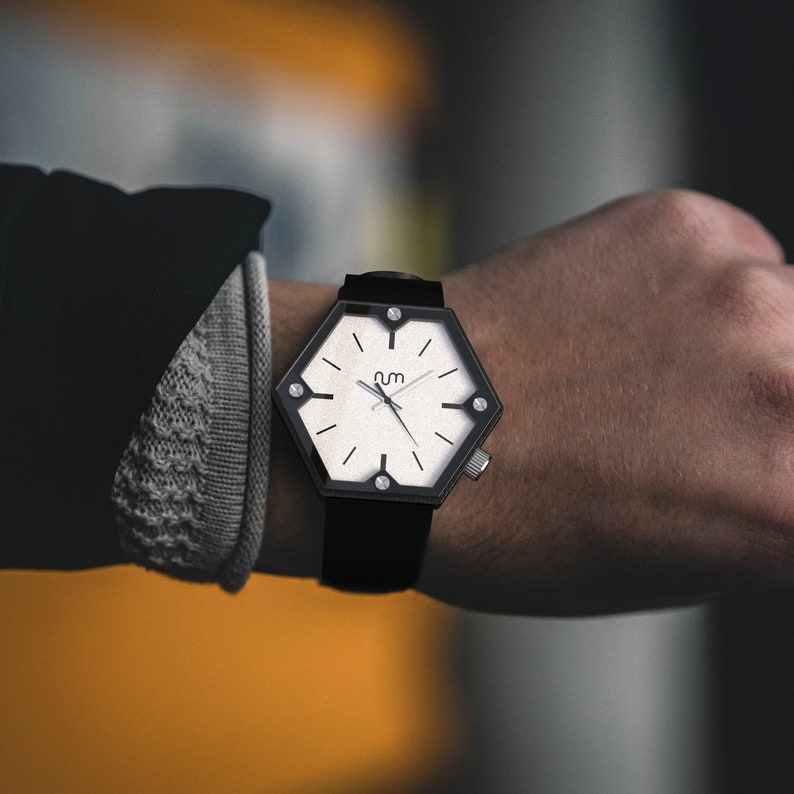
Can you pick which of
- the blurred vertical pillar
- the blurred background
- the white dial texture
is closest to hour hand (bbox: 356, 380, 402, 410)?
the white dial texture

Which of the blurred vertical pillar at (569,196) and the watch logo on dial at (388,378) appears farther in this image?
the blurred vertical pillar at (569,196)

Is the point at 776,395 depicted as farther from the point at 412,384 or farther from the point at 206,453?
the point at 206,453

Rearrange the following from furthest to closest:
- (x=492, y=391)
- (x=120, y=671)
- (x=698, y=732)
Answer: (x=698, y=732), (x=120, y=671), (x=492, y=391)

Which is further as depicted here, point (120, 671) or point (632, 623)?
point (632, 623)

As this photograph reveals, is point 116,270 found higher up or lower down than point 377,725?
higher up

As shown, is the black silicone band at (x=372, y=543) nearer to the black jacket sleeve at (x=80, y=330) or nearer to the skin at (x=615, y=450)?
the skin at (x=615, y=450)

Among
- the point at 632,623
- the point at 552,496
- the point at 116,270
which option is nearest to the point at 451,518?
the point at 552,496

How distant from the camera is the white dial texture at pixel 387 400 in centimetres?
62

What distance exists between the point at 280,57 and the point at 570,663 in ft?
5.49

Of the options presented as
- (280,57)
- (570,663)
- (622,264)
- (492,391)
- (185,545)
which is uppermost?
(280,57)

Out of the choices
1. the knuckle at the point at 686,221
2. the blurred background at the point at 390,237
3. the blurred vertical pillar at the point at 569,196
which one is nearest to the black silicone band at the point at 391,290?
the knuckle at the point at 686,221

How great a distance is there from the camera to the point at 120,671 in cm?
141

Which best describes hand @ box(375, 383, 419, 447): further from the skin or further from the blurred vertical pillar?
the blurred vertical pillar

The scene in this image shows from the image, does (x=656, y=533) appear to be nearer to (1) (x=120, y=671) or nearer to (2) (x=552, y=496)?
(2) (x=552, y=496)
